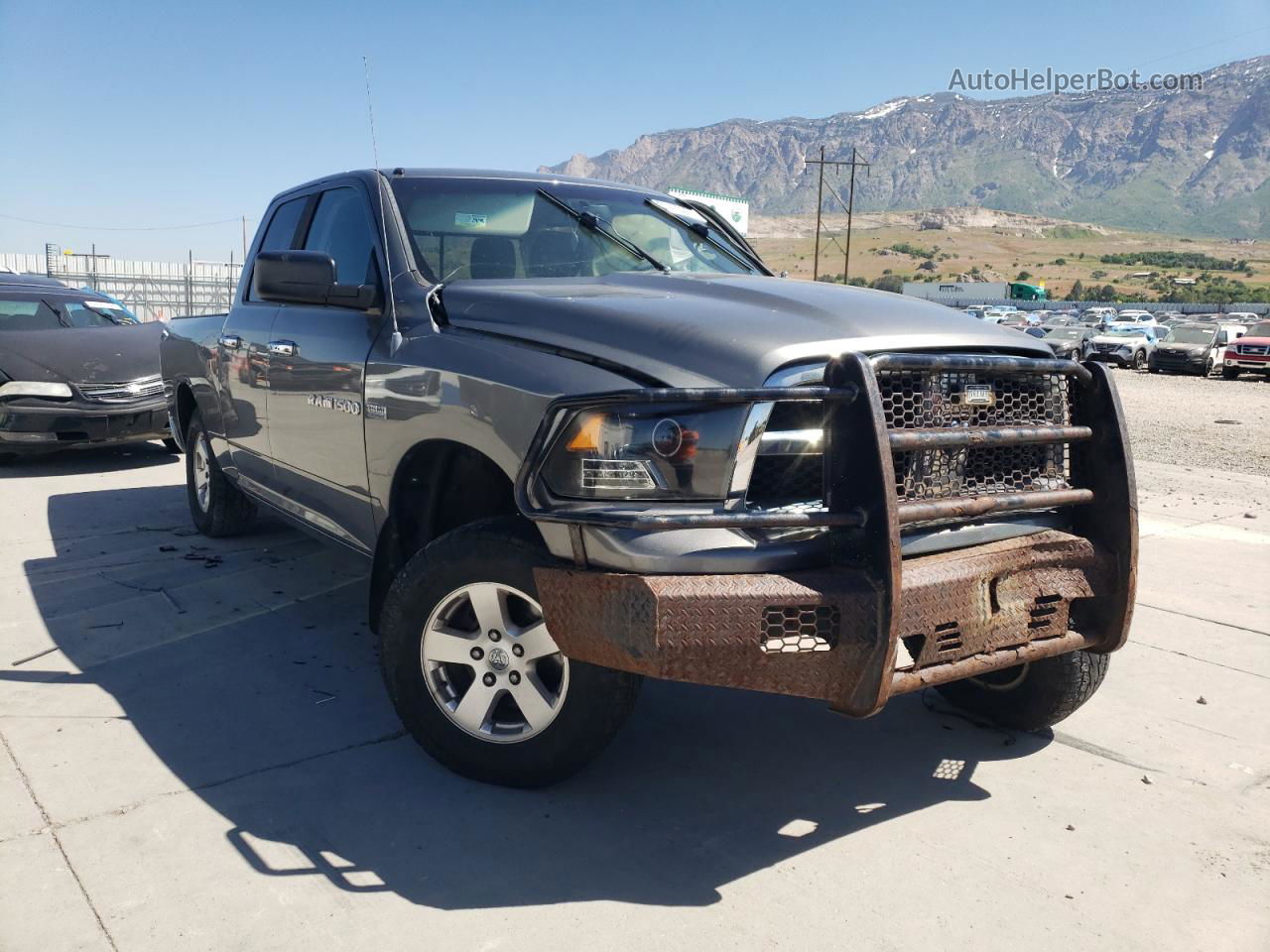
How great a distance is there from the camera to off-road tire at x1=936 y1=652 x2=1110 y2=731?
3596mm

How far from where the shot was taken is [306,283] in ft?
12.1

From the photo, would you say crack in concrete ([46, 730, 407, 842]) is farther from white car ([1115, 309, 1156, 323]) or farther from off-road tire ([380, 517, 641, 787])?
white car ([1115, 309, 1156, 323])

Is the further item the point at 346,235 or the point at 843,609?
the point at 346,235

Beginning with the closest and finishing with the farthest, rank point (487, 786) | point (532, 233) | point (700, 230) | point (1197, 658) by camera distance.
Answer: point (487, 786) → point (532, 233) → point (700, 230) → point (1197, 658)

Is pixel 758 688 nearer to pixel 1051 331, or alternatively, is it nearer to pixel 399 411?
pixel 399 411

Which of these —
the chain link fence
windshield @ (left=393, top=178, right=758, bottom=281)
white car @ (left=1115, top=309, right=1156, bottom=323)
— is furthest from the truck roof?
white car @ (left=1115, top=309, right=1156, bottom=323)

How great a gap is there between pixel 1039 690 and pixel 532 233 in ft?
8.30

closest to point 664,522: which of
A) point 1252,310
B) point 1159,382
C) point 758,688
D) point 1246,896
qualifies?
point 758,688

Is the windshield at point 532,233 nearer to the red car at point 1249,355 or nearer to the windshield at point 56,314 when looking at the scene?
the windshield at point 56,314

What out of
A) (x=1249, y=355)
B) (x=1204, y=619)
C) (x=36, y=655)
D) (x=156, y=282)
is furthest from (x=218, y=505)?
(x=1249, y=355)

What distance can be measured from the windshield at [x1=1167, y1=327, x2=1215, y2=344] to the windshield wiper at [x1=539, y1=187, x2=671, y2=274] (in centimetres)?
2890

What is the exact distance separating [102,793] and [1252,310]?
85135 mm

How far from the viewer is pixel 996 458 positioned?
10.5 ft

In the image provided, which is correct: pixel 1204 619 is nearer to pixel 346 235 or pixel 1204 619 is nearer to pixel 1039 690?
pixel 1039 690
